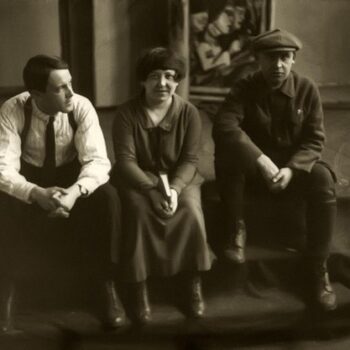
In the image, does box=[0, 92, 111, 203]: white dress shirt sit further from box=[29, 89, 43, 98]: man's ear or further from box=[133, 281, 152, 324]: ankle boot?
box=[133, 281, 152, 324]: ankle boot

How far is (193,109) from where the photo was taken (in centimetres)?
152

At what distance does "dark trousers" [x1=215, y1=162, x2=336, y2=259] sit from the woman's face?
20 cm

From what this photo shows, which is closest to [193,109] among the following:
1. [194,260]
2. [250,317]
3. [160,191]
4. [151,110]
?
[151,110]

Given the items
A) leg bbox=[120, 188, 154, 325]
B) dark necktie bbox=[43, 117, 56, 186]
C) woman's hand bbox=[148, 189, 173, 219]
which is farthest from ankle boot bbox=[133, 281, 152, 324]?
dark necktie bbox=[43, 117, 56, 186]

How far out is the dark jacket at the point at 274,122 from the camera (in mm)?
1521

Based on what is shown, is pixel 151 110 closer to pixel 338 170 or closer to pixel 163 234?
pixel 163 234

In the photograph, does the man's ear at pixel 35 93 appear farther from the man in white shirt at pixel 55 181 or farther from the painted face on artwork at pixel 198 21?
the painted face on artwork at pixel 198 21

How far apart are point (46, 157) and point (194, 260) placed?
1.22 ft

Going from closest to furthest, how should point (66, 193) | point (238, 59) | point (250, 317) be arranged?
1. point (66, 193)
2. point (250, 317)
3. point (238, 59)

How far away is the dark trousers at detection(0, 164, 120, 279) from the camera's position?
142 cm

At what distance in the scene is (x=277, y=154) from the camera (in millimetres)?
1539

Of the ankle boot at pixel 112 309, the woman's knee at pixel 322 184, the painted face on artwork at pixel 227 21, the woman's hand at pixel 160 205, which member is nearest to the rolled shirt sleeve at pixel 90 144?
the woman's hand at pixel 160 205

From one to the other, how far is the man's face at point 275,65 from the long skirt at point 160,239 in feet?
0.95

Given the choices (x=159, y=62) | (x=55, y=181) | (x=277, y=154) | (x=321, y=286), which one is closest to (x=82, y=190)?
(x=55, y=181)
